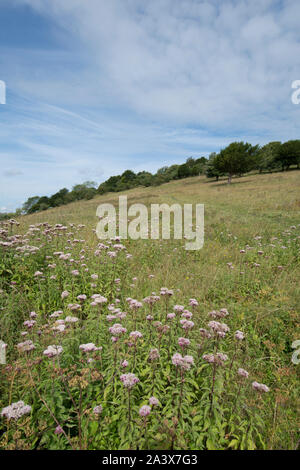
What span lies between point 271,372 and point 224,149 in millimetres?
59258

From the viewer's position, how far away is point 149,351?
2.75 metres

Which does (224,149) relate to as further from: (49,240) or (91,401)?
(91,401)

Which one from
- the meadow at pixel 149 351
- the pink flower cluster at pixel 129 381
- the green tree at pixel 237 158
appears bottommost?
the meadow at pixel 149 351

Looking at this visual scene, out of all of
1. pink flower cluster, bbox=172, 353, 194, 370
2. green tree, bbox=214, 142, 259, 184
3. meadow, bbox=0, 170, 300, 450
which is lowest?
meadow, bbox=0, 170, 300, 450

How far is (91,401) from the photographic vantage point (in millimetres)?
2211

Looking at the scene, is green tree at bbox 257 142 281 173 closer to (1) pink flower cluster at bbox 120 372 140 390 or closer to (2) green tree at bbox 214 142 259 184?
(2) green tree at bbox 214 142 259 184

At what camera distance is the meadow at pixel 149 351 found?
2.00m

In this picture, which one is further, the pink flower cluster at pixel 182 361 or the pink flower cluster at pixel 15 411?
the pink flower cluster at pixel 182 361

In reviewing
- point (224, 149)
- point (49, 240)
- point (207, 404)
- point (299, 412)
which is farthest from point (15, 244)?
point (224, 149)

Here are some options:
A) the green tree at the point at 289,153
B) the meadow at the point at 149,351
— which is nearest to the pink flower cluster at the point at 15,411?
the meadow at the point at 149,351

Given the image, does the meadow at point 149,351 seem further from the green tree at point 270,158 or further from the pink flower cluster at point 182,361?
the green tree at point 270,158

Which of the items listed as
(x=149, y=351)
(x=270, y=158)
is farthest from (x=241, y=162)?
(x=149, y=351)

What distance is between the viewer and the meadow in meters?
2.00

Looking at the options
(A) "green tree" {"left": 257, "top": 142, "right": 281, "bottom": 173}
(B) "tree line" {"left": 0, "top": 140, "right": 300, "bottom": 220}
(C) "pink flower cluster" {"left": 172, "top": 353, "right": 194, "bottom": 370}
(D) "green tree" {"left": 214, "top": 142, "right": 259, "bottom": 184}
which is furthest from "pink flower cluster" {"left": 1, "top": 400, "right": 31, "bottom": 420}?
(A) "green tree" {"left": 257, "top": 142, "right": 281, "bottom": 173}
